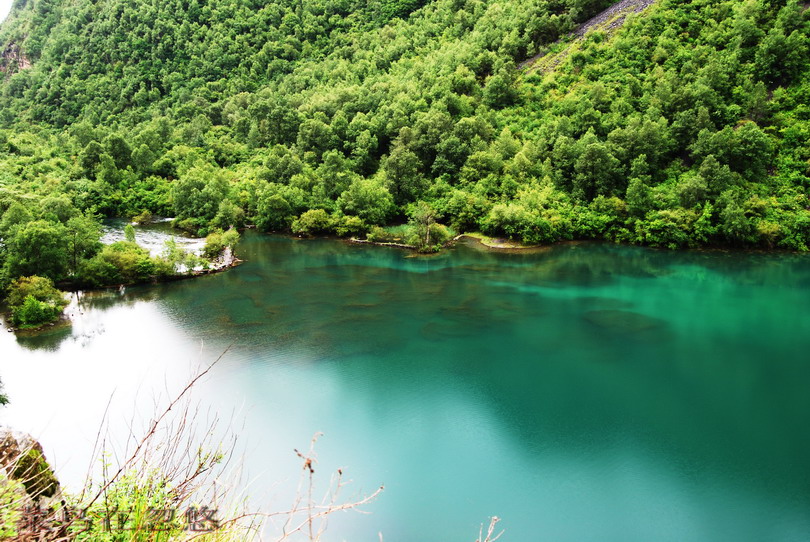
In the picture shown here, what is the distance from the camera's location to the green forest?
44.4 metres

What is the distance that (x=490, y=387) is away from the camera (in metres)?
22.8

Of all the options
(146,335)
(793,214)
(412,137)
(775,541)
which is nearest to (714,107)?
(793,214)

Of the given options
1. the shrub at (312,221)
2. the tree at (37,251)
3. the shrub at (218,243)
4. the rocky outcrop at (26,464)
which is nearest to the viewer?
the rocky outcrop at (26,464)

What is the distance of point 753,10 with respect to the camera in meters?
55.2

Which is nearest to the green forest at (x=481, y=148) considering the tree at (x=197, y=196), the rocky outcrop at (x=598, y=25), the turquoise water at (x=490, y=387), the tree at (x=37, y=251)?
the tree at (x=37, y=251)

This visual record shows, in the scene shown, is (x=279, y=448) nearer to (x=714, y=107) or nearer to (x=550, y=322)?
(x=550, y=322)

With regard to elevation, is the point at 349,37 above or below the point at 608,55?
above

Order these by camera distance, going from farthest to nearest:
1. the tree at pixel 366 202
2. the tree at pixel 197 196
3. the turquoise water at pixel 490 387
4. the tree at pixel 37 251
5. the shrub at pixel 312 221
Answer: the tree at pixel 197 196, the tree at pixel 366 202, the shrub at pixel 312 221, the tree at pixel 37 251, the turquoise water at pixel 490 387

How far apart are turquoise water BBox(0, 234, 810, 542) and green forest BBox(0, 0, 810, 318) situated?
25.1 ft

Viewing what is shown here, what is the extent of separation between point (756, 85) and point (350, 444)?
5375cm

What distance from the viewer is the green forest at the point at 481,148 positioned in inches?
1747

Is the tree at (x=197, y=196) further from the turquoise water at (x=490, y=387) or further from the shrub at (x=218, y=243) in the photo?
the turquoise water at (x=490, y=387)

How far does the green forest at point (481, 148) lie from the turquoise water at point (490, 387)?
25.1 ft

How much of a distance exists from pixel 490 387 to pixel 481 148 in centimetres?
3935
